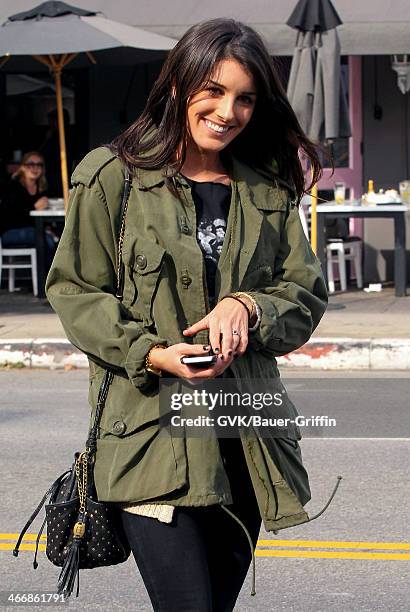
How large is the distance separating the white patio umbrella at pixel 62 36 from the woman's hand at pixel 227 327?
1002 cm

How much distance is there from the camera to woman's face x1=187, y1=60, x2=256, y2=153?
9.21 ft

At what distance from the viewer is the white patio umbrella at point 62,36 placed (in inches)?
491

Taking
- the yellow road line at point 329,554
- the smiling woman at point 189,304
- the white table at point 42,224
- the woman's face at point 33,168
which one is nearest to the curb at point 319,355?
the white table at point 42,224

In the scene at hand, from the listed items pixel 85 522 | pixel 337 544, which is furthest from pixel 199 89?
pixel 337 544

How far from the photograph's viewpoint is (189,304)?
Answer: 2.78 meters

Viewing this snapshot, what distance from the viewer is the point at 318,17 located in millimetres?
12266

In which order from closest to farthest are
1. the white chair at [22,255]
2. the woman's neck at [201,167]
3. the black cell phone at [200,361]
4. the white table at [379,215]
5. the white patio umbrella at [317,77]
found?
the black cell phone at [200,361], the woman's neck at [201,167], the white patio umbrella at [317,77], the white table at [379,215], the white chair at [22,255]

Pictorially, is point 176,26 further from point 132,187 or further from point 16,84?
point 132,187

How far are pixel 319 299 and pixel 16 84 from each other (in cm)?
1361

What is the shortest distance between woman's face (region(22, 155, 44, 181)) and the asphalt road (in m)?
5.00

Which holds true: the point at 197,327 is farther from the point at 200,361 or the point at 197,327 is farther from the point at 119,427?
the point at 119,427

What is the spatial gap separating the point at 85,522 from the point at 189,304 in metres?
0.51

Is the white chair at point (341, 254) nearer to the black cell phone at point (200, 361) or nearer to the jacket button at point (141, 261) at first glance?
the jacket button at point (141, 261)

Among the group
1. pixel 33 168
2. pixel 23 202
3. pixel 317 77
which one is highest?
pixel 317 77
